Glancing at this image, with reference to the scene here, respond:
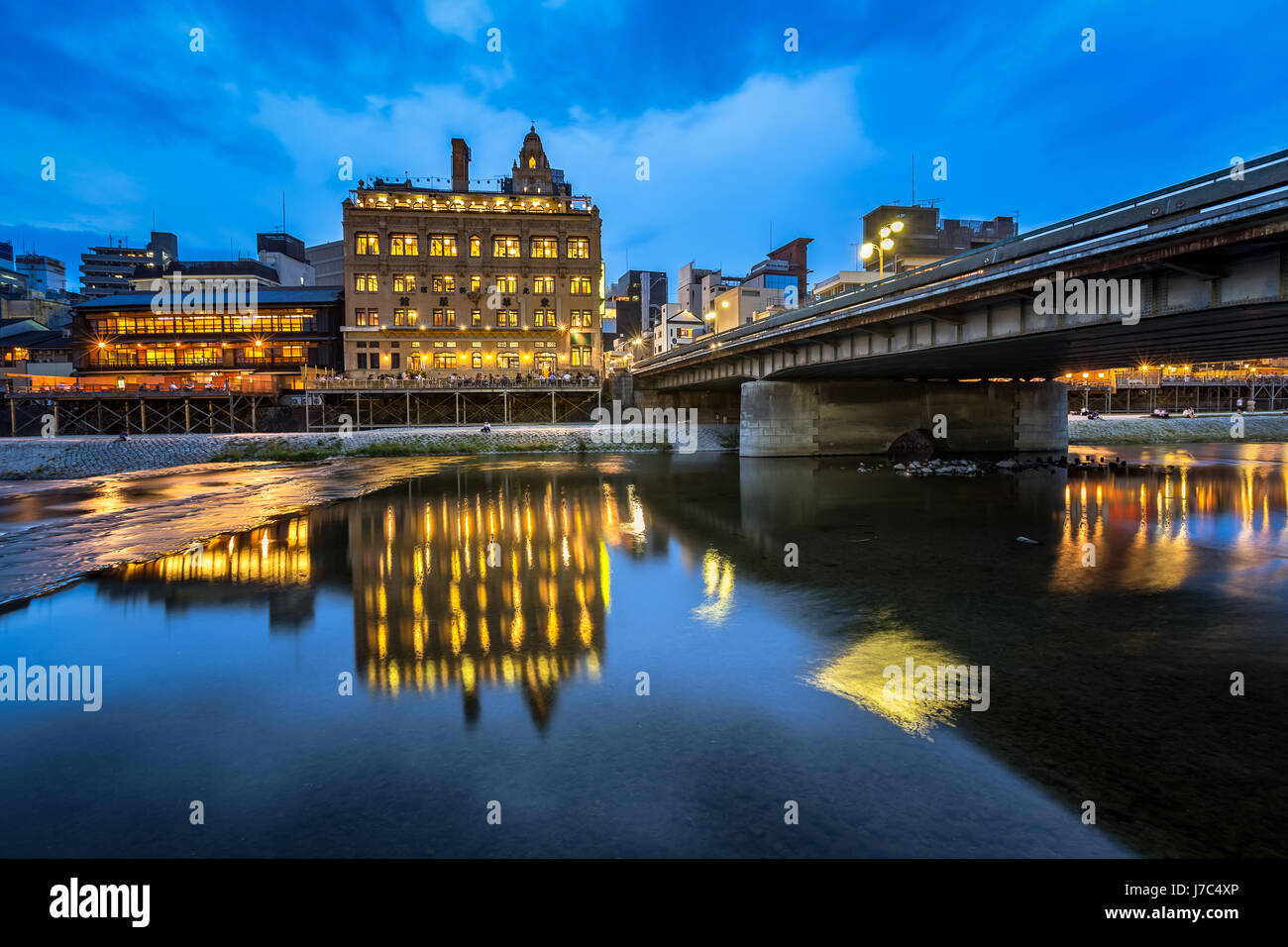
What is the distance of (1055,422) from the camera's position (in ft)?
163

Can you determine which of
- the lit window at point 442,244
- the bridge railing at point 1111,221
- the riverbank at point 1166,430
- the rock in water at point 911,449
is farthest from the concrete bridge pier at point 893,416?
the lit window at point 442,244

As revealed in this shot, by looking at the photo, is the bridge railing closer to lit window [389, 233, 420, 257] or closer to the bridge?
the bridge

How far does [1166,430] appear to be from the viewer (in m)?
62.6

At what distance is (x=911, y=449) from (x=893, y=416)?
6.98m

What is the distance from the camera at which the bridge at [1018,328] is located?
16453 millimetres

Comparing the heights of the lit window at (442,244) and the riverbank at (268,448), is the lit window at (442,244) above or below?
above

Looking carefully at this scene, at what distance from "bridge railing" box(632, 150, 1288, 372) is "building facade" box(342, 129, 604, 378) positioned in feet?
184

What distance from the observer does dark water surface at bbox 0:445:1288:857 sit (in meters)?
5.31

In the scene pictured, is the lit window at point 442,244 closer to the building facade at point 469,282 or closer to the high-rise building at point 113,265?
the building facade at point 469,282

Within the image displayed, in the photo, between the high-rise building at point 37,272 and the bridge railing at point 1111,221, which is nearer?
the bridge railing at point 1111,221

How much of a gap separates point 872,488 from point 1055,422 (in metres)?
29.9

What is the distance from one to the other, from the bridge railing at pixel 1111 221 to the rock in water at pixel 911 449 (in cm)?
1406
